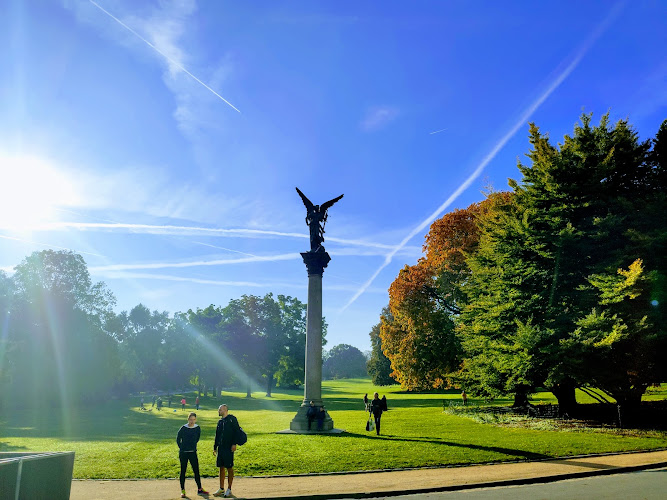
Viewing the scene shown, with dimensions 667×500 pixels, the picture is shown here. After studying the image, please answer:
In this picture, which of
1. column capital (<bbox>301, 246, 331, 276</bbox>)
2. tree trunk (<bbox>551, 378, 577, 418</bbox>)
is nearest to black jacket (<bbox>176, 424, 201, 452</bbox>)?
column capital (<bbox>301, 246, 331, 276</bbox>)

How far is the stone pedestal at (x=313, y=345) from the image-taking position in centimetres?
2155

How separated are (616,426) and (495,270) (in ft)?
30.8

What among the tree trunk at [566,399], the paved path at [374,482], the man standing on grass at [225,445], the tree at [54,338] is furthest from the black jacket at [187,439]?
the tree at [54,338]

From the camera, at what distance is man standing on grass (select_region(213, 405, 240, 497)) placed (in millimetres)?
10234

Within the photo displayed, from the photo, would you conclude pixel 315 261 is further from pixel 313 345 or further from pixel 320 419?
pixel 320 419

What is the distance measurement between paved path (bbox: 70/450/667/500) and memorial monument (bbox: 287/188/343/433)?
9883 millimetres

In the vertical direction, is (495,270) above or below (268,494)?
above

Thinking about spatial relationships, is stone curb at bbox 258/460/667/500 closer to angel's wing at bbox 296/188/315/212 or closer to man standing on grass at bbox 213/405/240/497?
man standing on grass at bbox 213/405/240/497

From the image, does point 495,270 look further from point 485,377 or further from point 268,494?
point 268,494

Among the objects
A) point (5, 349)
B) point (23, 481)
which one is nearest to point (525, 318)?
point (23, 481)

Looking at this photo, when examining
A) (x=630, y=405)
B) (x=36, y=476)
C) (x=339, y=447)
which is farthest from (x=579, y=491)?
(x=630, y=405)

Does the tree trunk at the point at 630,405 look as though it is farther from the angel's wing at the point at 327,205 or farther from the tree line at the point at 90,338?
the tree line at the point at 90,338

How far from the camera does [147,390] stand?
322 feet

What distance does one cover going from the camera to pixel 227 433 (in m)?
10.5
